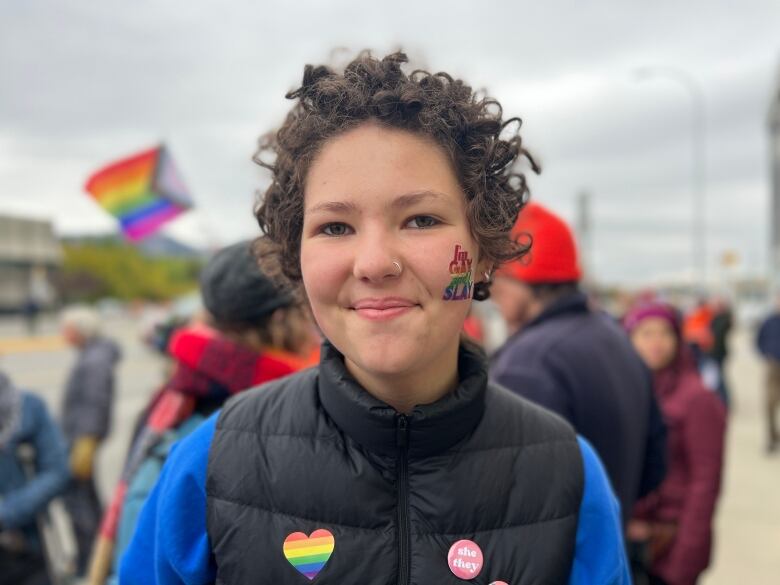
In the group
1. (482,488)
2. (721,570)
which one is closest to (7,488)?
(482,488)

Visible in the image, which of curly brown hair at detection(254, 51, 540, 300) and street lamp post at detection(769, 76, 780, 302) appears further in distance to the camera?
street lamp post at detection(769, 76, 780, 302)

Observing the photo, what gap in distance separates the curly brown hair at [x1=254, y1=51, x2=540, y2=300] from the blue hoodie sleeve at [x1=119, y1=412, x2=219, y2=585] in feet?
1.52

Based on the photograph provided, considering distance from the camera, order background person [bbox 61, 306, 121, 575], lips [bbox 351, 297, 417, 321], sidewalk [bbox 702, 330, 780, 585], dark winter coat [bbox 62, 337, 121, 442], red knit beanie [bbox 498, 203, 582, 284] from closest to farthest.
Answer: lips [bbox 351, 297, 417, 321], red knit beanie [bbox 498, 203, 582, 284], sidewalk [bbox 702, 330, 780, 585], background person [bbox 61, 306, 121, 575], dark winter coat [bbox 62, 337, 121, 442]

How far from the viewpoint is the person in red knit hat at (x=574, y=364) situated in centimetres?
248

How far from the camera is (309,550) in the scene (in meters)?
1.35

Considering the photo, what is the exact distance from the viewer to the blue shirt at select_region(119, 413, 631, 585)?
140 centimetres

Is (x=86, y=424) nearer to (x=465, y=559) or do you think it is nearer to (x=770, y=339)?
(x=465, y=559)

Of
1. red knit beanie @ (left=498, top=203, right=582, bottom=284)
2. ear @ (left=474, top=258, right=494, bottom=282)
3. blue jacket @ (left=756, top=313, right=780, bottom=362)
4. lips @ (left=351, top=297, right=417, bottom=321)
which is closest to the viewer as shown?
lips @ (left=351, top=297, right=417, bottom=321)

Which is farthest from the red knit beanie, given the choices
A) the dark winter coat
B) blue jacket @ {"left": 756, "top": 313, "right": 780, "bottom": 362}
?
blue jacket @ {"left": 756, "top": 313, "right": 780, "bottom": 362}

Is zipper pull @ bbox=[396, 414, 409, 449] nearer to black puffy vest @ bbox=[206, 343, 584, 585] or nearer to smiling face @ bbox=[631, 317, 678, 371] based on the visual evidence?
black puffy vest @ bbox=[206, 343, 584, 585]

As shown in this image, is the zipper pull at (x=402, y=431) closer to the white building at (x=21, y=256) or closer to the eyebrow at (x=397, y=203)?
the eyebrow at (x=397, y=203)

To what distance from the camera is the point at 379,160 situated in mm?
1317

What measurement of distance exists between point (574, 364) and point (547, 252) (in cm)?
55

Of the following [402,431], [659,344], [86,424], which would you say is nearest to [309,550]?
[402,431]
